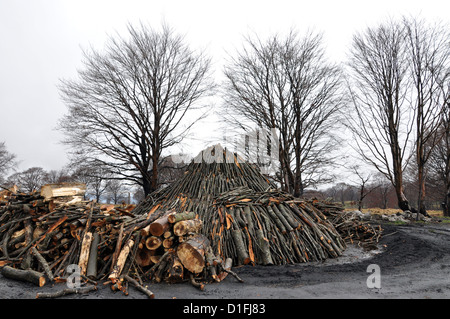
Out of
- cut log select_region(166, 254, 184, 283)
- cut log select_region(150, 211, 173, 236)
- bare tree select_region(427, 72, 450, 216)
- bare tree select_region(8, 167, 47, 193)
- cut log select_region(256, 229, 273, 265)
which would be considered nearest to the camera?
cut log select_region(166, 254, 184, 283)

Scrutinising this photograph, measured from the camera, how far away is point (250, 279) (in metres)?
4.63

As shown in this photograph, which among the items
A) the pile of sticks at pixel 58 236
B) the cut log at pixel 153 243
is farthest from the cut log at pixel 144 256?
the pile of sticks at pixel 58 236

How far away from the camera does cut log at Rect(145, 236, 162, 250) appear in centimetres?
461

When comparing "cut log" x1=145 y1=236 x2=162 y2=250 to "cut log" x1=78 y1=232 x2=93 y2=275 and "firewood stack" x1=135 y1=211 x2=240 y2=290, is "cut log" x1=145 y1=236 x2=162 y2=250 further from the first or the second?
"cut log" x1=78 y1=232 x2=93 y2=275

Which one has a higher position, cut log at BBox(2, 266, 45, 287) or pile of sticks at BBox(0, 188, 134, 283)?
pile of sticks at BBox(0, 188, 134, 283)

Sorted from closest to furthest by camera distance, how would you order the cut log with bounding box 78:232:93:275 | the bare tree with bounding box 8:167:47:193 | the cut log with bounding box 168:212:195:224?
the cut log with bounding box 78:232:93:275 < the cut log with bounding box 168:212:195:224 < the bare tree with bounding box 8:167:47:193

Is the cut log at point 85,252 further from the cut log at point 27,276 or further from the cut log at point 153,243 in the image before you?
the cut log at point 153,243

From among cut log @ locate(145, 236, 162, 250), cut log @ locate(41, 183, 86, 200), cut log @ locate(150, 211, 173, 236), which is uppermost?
cut log @ locate(41, 183, 86, 200)

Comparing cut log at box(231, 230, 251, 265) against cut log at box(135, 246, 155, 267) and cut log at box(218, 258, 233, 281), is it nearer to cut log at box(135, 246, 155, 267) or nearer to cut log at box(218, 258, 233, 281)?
cut log at box(218, 258, 233, 281)

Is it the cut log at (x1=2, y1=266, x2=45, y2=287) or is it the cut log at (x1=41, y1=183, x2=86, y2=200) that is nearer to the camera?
the cut log at (x1=2, y1=266, x2=45, y2=287)

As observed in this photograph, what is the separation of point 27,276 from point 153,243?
1.98m

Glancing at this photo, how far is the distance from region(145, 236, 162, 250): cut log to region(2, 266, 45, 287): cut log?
5.37ft

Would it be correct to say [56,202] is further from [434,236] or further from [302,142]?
[302,142]

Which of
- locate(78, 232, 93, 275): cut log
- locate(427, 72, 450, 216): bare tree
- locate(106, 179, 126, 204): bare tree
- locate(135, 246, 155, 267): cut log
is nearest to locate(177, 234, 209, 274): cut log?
locate(135, 246, 155, 267): cut log
